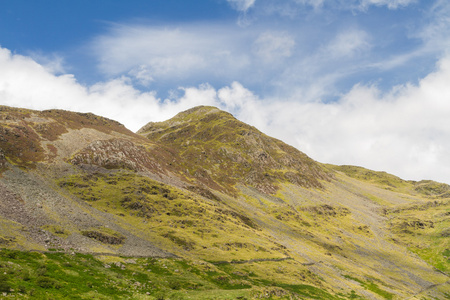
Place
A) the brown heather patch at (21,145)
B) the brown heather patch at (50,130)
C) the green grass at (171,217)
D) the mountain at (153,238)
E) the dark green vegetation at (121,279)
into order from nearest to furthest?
the dark green vegetation at (121,279)
the mountain at (153,238)
the green grass at (171,217)
the brown heather patch at (21,145)
the brown heather patch at (50,130)

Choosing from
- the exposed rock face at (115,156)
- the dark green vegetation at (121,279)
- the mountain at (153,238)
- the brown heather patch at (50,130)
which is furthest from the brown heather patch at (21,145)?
the dark green vegetation at (121,279)

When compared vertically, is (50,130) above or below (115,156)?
above

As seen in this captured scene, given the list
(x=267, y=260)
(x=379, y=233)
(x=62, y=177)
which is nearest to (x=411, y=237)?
(x=379, y=233)

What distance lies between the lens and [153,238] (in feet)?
302

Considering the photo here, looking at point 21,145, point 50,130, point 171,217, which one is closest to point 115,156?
point 21,145

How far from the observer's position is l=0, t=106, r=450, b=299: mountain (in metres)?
49.9

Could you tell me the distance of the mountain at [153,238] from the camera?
4988 cm

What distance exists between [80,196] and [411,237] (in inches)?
8871

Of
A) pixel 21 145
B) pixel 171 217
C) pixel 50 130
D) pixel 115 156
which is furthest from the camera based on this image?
pixel 50 130

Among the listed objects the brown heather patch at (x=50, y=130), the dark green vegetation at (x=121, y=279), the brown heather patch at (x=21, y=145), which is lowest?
the dark green vegetation at (x=121, y=279)

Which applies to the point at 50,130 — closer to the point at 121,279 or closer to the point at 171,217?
the point at 171,217

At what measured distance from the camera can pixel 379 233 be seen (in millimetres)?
196250

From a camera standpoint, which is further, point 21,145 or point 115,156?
point 115,156

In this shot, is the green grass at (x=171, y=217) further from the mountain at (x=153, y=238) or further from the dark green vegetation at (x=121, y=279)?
the dark green vegetation at (x=121, y=279)
